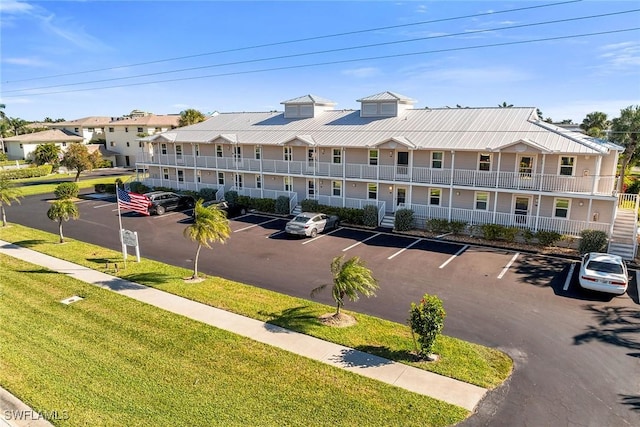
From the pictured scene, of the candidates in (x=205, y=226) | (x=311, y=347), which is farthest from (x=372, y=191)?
(x=311, y=347)

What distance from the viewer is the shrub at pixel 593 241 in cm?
2022

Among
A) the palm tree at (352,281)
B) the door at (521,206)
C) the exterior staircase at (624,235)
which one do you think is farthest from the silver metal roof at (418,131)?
the palm tree at (352,281)

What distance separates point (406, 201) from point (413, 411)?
19.6 metres

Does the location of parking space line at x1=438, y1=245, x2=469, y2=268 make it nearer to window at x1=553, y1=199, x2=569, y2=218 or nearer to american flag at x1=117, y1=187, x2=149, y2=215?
window at x1=553, y1=199, x2=569, y2=218

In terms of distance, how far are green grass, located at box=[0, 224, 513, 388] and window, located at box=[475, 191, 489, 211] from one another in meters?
14.5

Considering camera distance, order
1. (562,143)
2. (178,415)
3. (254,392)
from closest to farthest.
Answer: (178,415)
(254,392)
(562,143)

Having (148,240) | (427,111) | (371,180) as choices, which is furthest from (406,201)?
(148,240)

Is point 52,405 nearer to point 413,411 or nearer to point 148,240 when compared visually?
point 413,411

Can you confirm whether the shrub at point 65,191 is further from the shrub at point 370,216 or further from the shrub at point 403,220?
the shrub at point 403,220

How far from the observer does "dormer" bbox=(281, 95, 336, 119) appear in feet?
117

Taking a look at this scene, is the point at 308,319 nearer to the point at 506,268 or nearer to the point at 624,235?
the point at 506,268

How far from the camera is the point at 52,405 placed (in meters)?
9.21

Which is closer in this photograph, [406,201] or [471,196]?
[471,196]

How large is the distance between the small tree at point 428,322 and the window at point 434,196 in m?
16.5
